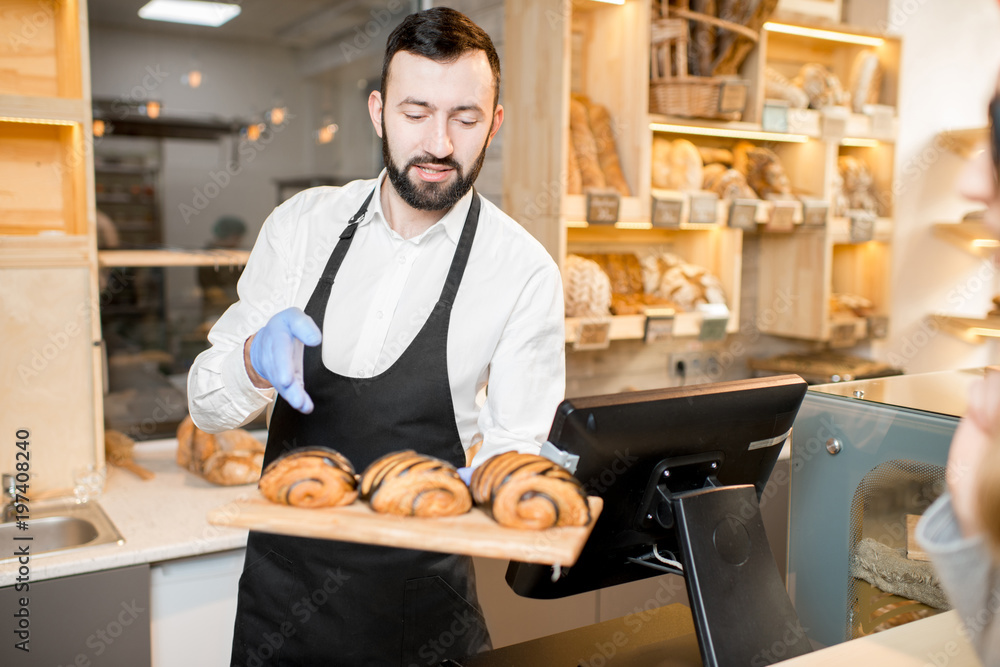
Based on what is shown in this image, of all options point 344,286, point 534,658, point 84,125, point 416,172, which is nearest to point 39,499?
point 84,125

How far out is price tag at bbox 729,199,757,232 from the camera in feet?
8.69

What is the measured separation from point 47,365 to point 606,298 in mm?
1535

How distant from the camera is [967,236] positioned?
3.19 meters

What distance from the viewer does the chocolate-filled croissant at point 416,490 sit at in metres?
0.89

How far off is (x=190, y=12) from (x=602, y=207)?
1.75 m

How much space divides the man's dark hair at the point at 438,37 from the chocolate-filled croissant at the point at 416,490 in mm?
779

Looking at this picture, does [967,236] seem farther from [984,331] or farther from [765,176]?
[765,176]

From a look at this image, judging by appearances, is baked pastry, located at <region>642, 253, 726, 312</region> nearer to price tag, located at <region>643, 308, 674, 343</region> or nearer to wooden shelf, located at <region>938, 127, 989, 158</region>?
price tag, located at <region>643, 308, 674, 343</region>

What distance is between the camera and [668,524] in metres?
1.00

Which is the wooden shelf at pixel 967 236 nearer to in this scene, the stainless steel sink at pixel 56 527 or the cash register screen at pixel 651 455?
the cash register screen at pixel 651 455

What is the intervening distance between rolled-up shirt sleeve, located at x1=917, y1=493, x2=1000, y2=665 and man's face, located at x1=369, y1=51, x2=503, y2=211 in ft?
3.14

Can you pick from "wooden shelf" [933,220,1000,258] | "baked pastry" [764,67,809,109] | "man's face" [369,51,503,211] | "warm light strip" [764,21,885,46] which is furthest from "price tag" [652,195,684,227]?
"wooden shelf" [933,220,1000,258]

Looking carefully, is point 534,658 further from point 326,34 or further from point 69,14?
point 326,34

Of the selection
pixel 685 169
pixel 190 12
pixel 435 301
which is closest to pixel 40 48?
pixel 190 12
